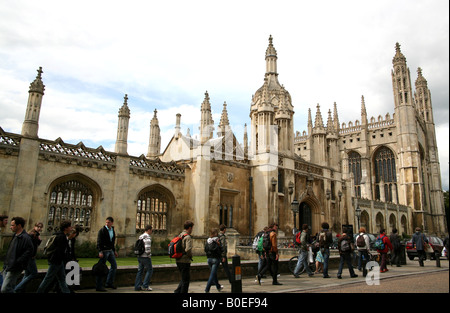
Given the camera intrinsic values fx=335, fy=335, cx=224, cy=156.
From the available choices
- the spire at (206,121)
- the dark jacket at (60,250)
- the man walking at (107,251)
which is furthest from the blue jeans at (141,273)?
the spire at (206,121)

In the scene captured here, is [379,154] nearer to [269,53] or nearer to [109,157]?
[269,53]

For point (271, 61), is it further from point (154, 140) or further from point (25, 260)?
point (25, 260)

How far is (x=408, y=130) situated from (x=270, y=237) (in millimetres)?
60170

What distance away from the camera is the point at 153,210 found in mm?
19344

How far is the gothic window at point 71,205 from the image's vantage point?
15281 millimetres

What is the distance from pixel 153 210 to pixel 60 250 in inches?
500

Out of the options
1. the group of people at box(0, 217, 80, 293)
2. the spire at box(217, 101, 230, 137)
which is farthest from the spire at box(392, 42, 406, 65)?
the group of people at box(0, 217, 80, 293)

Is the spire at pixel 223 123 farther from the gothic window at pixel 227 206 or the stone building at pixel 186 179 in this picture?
the gothic window at pixel 227 206

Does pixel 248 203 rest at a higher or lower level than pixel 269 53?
lower

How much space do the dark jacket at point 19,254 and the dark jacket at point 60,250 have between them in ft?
1.46

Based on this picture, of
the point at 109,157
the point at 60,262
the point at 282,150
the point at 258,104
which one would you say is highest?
the point at 258,104

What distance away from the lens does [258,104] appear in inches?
978

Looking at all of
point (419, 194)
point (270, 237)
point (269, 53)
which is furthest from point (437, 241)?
point (419, 194)
